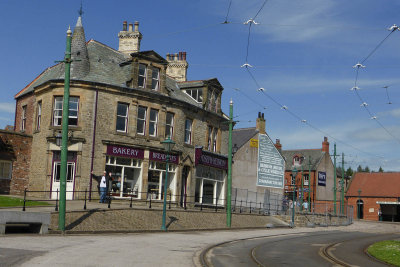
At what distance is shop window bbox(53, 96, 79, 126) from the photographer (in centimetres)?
3100

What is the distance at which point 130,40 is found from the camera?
38.5 metres

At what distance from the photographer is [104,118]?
103 ft

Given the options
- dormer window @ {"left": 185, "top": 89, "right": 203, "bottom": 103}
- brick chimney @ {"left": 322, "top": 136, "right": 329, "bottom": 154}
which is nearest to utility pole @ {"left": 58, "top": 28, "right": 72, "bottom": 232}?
dormer window @ {"left": 185, "top": 89, "right": 203, "bottom": 103}

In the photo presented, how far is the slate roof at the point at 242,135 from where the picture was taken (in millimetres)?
48450

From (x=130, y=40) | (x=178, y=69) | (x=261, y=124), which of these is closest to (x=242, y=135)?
(x=261, y=124)

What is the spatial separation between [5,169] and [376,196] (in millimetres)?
53212

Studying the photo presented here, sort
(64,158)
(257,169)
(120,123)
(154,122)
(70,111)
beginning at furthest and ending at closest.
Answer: (257,169) < (154,122) < (120,123) < (70,111) < (64,158)

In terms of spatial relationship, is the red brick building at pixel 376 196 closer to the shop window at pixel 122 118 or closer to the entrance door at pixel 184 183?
the entrance door at pixel 184 183

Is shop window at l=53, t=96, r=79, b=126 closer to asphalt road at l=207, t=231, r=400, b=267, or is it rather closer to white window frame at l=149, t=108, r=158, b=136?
white window frame at l=149, t=108, r=158, b=136

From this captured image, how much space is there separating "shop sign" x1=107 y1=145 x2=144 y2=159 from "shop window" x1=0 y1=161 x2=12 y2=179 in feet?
22.3

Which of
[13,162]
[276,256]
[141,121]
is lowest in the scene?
[276,256]

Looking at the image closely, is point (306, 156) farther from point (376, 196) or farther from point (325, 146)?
point (376, 196)

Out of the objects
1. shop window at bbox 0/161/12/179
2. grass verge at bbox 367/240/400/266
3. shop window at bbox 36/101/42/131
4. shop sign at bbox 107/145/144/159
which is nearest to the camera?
grass verge at bbox 367/240/400/266

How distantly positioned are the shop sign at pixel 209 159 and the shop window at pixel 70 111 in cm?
1040
